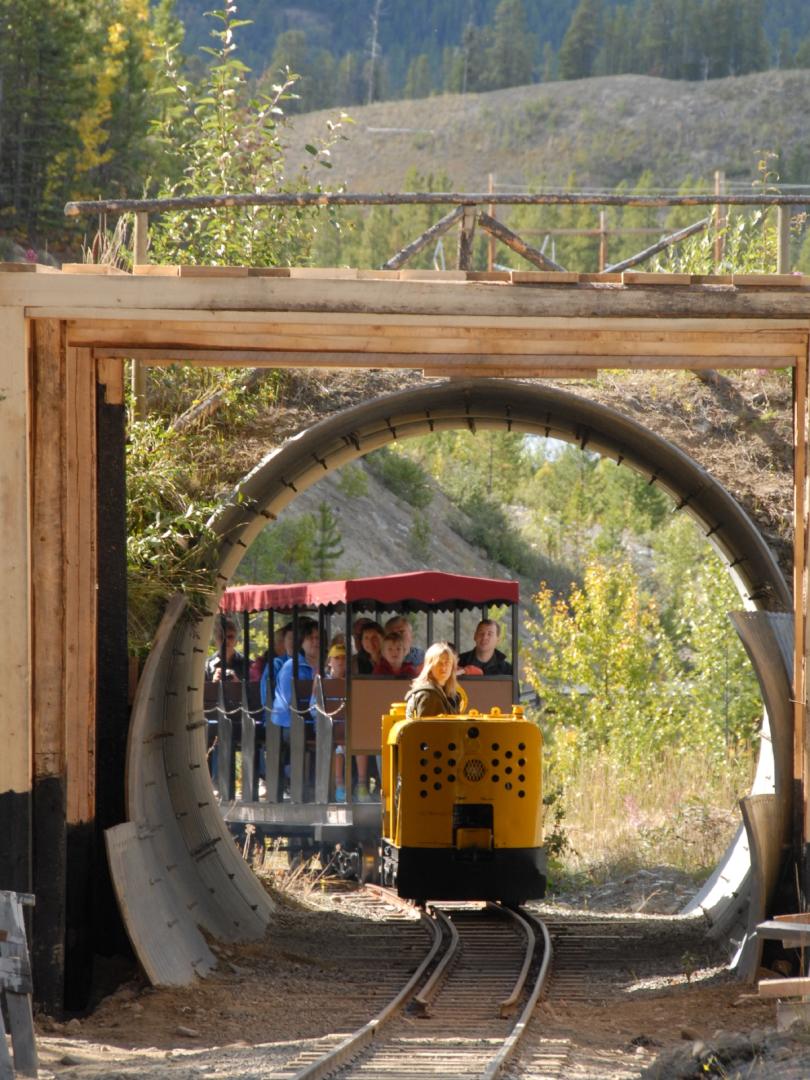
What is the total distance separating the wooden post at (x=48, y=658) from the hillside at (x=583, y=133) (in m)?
86.4

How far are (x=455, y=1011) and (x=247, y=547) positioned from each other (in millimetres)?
4497

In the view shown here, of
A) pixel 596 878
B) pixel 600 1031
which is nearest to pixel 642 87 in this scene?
pixel 596 878

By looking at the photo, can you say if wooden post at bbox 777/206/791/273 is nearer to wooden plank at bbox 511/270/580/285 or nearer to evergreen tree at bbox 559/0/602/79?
wooden plank at bbox 511/270/580/285

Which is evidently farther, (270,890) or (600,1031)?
(270,890)

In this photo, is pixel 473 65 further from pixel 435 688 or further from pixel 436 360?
pixel 436 360

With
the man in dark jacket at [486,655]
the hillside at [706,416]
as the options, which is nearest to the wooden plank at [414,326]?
the hillside at [706,416]

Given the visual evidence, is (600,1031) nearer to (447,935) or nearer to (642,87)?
(447,935)

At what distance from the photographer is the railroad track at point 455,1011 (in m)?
8.87

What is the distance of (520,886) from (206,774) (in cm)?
299

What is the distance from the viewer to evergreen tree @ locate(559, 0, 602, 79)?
125m

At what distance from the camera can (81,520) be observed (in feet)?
36.9

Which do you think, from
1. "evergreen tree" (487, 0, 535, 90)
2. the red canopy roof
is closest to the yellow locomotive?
the red canopy roof

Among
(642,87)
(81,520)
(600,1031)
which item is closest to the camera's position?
(600,1031)

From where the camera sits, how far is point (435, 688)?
13.7m
